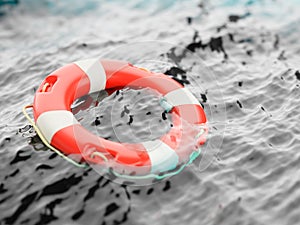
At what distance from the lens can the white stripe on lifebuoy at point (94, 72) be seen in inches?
162

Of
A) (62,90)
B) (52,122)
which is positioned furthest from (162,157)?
(62,90)

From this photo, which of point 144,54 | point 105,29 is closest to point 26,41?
point 105,29

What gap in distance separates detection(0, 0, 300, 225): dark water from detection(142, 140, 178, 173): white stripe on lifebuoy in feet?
0.41

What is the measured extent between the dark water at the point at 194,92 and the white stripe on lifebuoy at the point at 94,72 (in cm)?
39

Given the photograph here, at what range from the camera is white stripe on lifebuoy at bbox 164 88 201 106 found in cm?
390

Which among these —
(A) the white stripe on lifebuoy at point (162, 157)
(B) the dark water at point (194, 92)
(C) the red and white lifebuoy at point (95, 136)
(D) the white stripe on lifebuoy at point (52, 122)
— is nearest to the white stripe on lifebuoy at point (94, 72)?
(C) the red and white lifebuoy at point (95, 136)

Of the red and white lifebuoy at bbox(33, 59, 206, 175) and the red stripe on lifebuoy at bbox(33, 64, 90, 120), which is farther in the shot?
the red stripe on lifebuoy at bbox(33, 64, 90, 120)

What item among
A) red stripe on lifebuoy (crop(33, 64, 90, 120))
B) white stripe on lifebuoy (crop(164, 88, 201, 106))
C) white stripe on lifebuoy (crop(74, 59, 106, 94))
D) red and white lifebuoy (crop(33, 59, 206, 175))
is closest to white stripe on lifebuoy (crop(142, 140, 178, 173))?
red and white lifebuoy (crop(33, 59, 206, 175))

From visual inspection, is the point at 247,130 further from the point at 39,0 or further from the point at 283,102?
the point at 39,0

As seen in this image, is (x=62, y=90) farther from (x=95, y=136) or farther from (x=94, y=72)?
Answer: (x=95, y=136)

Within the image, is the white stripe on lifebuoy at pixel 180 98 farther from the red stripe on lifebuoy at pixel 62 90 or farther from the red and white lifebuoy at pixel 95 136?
the red stripe on lifebuoy at pixel 62 90

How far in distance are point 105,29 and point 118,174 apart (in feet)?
10.8

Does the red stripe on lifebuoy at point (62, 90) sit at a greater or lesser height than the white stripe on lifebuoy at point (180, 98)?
greater

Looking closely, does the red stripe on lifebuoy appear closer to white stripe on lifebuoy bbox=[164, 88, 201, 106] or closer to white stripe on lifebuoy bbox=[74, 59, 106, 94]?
white stripe on lifebuoy bbox=[74, 59, 106, 94]
